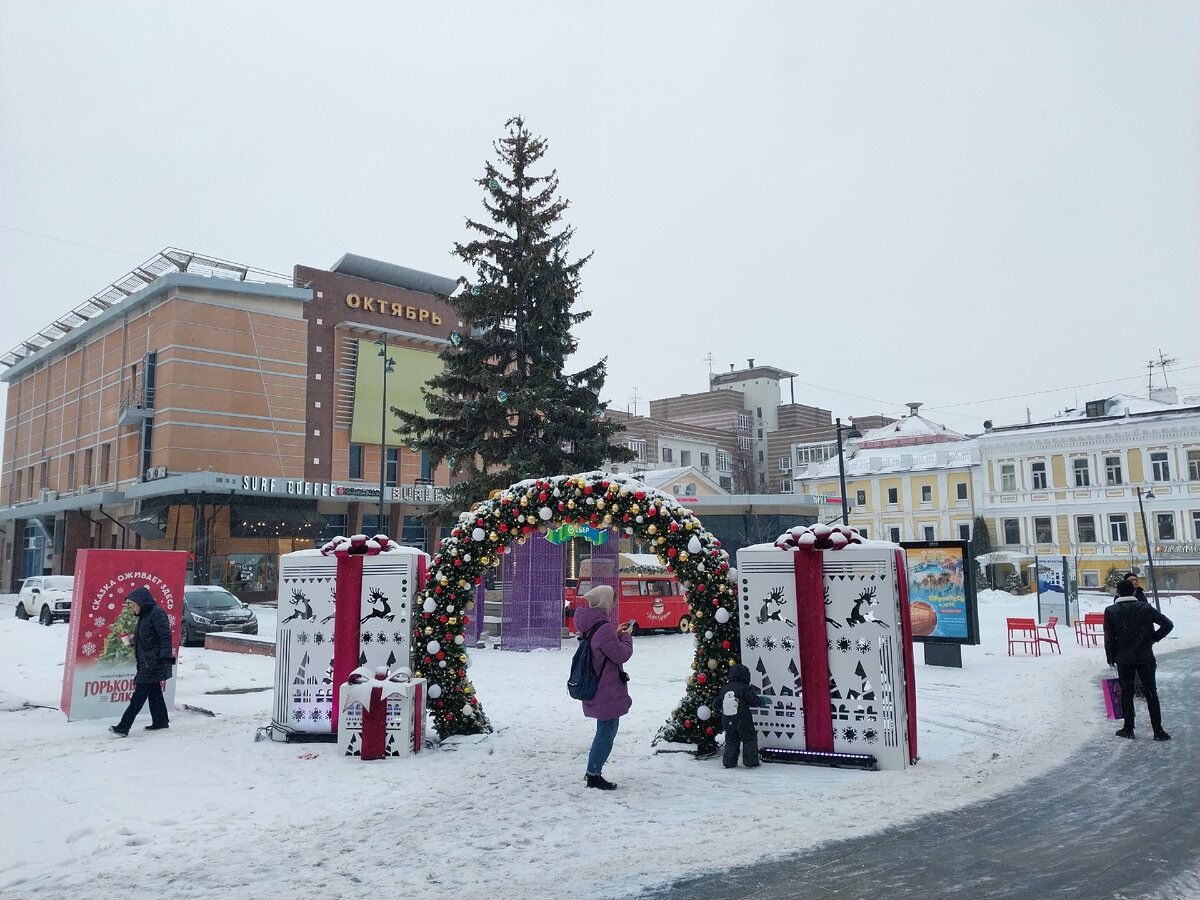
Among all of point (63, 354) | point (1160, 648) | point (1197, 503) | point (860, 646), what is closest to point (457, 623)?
point (860, 646)

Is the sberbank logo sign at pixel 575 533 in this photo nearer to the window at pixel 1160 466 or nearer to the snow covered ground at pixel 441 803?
the snow covered ground at pixel 441 803

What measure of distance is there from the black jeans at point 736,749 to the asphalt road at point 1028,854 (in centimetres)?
198

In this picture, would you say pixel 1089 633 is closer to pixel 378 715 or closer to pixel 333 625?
pixel 378 715

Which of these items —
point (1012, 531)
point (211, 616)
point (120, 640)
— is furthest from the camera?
point (1012, 531)

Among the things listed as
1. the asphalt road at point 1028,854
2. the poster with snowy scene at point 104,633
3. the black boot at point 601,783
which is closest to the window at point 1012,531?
the asphalt road at point 1028,854

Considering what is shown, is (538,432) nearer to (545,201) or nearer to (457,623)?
(545,201)

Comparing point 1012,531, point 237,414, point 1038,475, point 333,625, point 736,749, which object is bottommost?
point 736,749

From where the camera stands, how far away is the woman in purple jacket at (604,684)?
7465 mm

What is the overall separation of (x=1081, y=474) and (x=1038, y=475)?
6.56 feet

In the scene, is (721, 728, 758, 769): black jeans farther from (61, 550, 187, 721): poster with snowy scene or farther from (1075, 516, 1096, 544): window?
(1075, 516, 1096, 544): window

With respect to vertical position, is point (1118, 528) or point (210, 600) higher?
point (1118, 528)

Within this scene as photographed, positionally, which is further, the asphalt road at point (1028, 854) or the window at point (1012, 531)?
the window at point (1012, 531)

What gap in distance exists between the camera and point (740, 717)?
824 centimetres

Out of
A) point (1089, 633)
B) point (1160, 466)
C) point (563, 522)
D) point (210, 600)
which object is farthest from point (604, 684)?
point (1160, 466)
